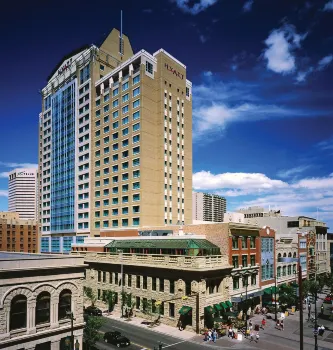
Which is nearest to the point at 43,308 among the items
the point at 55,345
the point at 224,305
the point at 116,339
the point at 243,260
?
the point at 55,345

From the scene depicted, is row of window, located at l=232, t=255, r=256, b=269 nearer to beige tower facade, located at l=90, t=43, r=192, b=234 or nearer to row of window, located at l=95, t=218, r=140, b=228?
beige tower facade, located at l=90, t=43, r=192, b=234

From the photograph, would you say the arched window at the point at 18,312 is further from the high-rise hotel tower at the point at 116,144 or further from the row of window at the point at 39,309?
the high-rise hotel tower at the point at 116,144

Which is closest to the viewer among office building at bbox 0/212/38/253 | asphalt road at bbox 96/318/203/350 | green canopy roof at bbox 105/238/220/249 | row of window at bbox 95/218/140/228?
asphalt road at bbox 96/318/203/350

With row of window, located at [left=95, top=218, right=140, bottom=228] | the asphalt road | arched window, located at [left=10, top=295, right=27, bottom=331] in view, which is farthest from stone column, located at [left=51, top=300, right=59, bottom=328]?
row of window, located at [left=95, top=218, right=140, bottom=228]

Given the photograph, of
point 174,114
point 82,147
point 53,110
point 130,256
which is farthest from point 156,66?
point 130,256

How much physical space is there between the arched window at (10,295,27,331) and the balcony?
570 inches

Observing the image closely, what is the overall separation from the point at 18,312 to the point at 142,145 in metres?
63.1

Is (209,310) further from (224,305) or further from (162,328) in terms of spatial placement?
(162,328)

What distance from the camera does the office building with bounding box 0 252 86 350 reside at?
89.5 ft

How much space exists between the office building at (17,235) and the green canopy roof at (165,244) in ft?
350

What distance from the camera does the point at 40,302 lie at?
1161 inches

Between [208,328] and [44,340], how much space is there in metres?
24.7

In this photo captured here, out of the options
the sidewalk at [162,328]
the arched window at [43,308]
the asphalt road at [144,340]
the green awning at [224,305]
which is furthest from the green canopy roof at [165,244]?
the arched window at [43,308]

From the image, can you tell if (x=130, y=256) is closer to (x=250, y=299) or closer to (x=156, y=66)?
(x=250, y=299)
